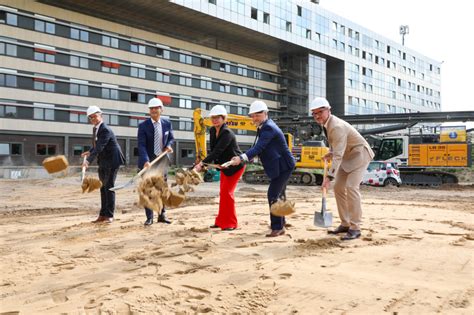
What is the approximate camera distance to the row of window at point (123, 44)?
35250mm

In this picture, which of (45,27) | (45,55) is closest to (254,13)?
(45,27)

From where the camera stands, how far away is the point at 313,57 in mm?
55688

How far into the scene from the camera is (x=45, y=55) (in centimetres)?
3653

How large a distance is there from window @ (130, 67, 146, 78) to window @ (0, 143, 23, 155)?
12715 mm

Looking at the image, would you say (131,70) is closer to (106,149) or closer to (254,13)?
(254,13)

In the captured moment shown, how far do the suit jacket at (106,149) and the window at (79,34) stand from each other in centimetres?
3436

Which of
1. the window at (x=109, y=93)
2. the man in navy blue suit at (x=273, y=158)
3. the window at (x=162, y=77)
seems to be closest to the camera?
the man in navy blue suit at (x=273, y=158)

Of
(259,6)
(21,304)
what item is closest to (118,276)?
(21,304)

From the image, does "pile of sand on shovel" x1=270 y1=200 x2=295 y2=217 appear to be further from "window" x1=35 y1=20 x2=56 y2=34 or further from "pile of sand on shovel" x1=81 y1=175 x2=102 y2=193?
"window" x1=35 y1=20 x2=56 y2=34

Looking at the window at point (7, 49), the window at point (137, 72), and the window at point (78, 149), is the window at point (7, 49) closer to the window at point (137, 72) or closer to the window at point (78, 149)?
the window at point (78, 149)

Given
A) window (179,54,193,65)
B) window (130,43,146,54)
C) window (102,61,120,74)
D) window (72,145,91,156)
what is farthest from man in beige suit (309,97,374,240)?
window (179,54,193,65)

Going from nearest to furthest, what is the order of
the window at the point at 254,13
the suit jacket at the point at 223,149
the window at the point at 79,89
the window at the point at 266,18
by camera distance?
the suit jacket at the point at 223,149
the window at the point at 79,89
the window at the point at 254,13
the window at the point at 266,18

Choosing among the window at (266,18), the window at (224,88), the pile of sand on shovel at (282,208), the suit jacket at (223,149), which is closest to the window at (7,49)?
the window at (224,88)

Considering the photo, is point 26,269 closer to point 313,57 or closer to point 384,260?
point 384,260
